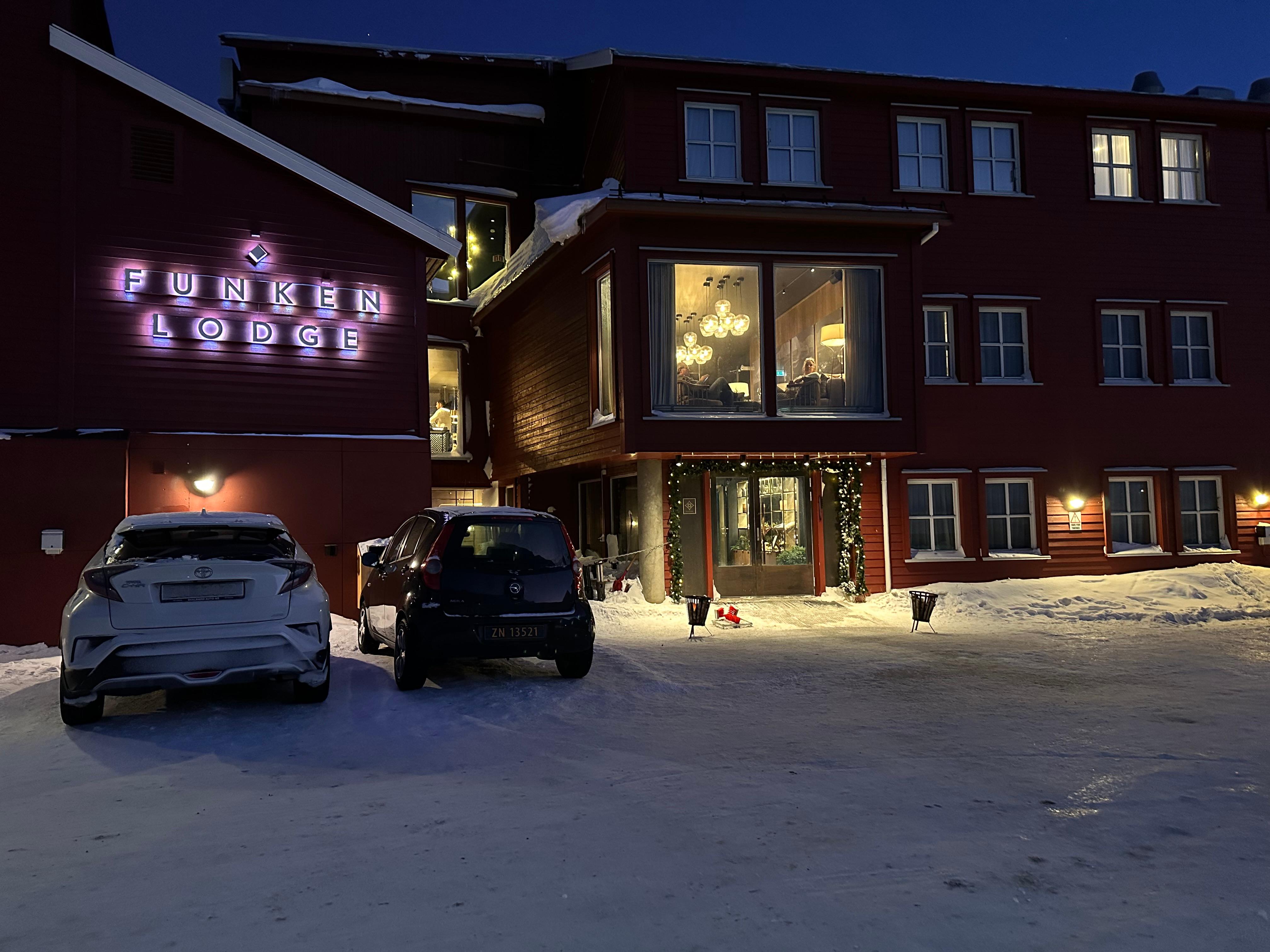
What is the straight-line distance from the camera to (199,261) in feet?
44.7

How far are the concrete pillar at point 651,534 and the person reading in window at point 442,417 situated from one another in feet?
23.2

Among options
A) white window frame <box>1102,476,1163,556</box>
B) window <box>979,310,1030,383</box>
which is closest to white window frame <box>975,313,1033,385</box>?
window <box>979,310,1030,383</box>

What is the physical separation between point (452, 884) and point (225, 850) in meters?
1.28

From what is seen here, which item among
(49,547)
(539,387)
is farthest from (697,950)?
(539,387)

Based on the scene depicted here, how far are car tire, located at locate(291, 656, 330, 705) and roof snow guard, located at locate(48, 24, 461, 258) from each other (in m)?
8.53

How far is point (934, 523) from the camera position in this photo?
17.9 meters

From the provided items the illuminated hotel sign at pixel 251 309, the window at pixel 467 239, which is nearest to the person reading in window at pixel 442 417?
the window at pixel 467 239

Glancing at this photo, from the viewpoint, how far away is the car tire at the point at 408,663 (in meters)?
8.47

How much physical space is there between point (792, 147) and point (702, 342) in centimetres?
472

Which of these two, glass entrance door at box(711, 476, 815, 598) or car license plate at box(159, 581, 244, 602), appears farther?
glass entrance door at box(711, 476, 815, 598)

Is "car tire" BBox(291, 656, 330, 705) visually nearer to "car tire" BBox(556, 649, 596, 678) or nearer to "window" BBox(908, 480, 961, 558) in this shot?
"car tire" BBox(556, 649, 596, 678)

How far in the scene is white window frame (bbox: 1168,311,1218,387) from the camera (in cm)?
1888

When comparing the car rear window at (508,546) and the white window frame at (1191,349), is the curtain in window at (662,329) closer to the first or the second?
the car rear window at (508,546)

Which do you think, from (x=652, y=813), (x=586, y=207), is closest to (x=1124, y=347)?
(x=586, y=207)
